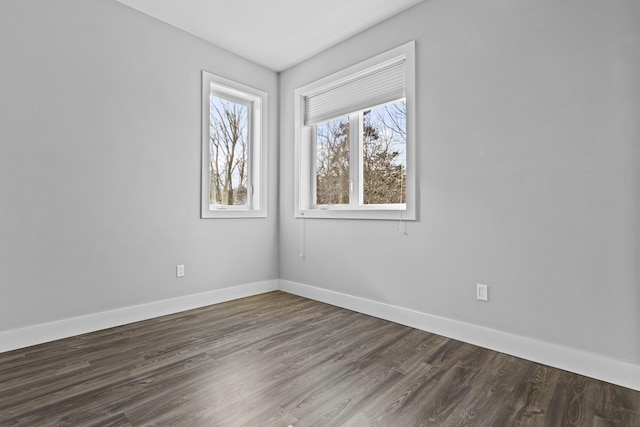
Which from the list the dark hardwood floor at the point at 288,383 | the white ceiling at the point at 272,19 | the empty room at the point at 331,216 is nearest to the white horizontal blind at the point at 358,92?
the empty room at the point at 331,216

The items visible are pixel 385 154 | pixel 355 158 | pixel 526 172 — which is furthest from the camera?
pixel 355 158

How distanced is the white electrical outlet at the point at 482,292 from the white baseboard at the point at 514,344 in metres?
0.21

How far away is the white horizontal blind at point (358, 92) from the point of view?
9.24 feet

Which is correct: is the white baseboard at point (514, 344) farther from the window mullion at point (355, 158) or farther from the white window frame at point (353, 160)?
the window mullion at point (355, 158)

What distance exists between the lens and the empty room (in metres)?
1.75

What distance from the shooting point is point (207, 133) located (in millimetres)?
3197

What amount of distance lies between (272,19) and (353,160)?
1.42 metres

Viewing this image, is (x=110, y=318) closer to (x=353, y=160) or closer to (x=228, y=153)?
(x=228, y=153)

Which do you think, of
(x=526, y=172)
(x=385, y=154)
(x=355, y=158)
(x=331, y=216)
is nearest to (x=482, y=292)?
(x=526, y=172)

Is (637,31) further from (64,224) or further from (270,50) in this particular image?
(64,224)

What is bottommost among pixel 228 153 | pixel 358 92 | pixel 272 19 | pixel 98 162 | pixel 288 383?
pixel 288 383

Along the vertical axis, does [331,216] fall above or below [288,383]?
above

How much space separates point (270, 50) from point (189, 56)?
0.79 meters

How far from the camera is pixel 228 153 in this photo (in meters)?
3.53
